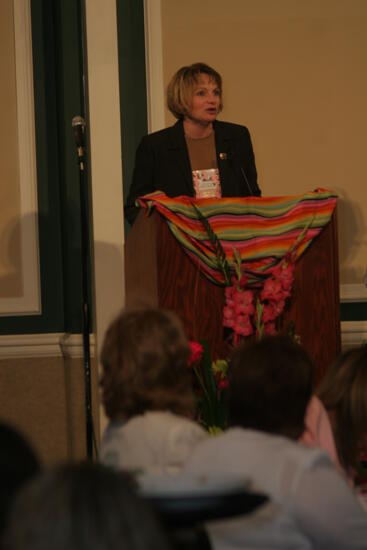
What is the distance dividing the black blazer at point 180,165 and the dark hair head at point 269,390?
7.36 feet

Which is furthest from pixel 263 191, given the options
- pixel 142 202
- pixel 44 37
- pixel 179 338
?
pixel 179 338

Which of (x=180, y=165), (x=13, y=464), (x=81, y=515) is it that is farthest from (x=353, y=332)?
(x=81, y=515)

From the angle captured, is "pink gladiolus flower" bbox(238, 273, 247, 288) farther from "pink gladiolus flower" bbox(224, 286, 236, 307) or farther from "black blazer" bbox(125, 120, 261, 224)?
"black blazer" bbox(125, 120, 261, 224)

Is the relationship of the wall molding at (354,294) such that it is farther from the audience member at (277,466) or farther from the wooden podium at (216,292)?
the audience member at (277,466)

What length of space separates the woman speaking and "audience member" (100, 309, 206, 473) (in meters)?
2.06

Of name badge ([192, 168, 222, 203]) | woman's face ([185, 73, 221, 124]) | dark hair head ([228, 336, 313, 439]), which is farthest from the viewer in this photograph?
woman's face ([185, 73, 221, 124])

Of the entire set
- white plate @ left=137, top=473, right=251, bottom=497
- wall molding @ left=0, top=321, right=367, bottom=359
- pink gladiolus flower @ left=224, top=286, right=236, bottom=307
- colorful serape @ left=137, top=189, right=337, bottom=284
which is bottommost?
wall molding @ left=0, top=321, right=367, bottom=359

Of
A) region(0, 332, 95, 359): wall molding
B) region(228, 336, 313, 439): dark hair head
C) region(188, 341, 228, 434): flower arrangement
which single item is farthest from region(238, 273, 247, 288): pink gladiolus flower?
region(0, 332, 95, 359): wall molding

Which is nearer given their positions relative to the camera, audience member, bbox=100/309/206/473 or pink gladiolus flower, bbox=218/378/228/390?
audience member, bbox=100/309/206/473

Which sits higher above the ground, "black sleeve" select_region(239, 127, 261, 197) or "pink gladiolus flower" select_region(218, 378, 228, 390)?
"black sleeve" select_region(239, 127, 261, 197)

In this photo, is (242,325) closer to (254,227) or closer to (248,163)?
(254,227)

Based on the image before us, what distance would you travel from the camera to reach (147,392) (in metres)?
2.23

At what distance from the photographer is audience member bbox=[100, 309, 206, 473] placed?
85.7 inches

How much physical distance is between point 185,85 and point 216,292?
3.96 feet
